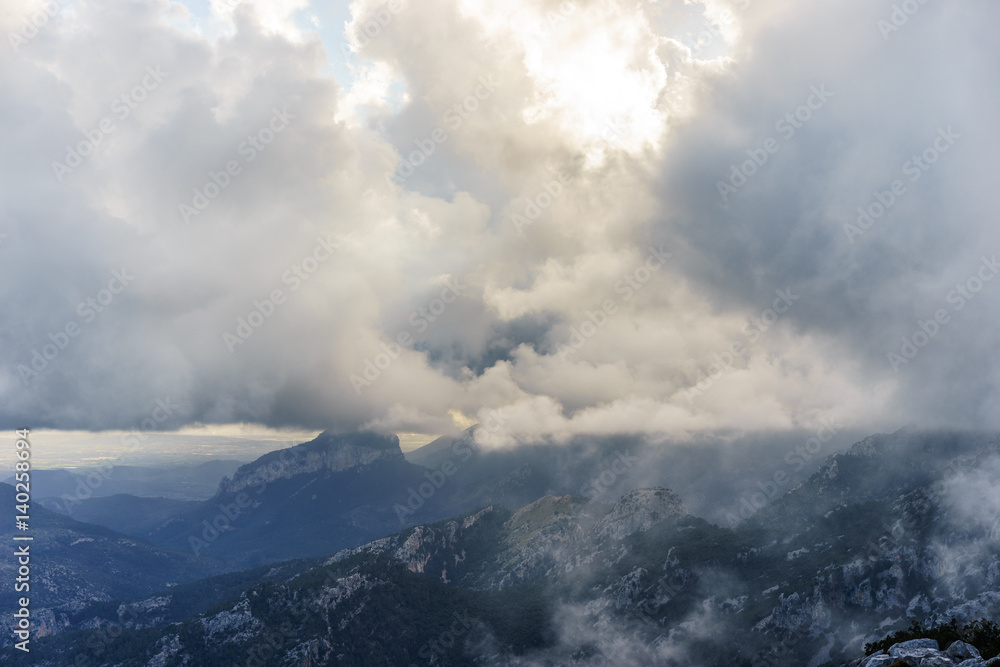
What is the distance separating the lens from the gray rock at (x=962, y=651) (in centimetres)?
12988

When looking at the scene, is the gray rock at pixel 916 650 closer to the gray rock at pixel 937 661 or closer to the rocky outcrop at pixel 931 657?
the rocky outcrop at pixel 931 657

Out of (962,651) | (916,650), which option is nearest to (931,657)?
(962,651)

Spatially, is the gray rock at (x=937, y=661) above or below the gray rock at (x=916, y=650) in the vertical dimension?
above

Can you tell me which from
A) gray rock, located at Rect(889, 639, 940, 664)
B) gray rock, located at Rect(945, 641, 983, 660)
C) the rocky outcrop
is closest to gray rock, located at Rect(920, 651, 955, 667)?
the rocky outcrop

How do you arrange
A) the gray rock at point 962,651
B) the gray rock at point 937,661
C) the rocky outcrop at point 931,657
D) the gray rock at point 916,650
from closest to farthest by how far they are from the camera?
the rocky outcrop at point 931,657 < the gray rock at point 937,661 < the gray rock at point 962,651 < the gray rock at point 916,650

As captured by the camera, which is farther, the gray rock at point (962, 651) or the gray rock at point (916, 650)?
the gray rock at point (916, 650)

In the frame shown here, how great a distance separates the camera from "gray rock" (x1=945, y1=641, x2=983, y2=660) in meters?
130

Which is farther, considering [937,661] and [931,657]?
[931,657]

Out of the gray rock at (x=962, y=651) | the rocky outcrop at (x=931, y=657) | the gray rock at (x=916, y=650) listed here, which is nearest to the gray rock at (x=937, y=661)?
the rocky outcrop at (x=931, y=657)

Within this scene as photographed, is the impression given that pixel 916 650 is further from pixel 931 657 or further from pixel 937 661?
pixel 937 661

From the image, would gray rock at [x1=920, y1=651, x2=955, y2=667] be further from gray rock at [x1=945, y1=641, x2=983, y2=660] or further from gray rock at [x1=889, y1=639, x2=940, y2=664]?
gray rock at [x1=945, y1=641, x2=983, y2=660]

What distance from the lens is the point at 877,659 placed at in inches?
5620

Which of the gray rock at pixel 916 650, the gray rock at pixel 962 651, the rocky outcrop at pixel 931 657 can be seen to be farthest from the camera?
the gray rock at pixel 916 650

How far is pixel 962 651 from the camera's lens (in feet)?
431
